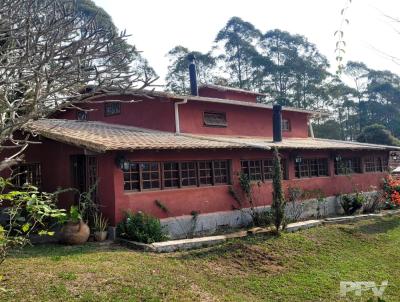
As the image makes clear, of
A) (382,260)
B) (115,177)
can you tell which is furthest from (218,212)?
(382,260)

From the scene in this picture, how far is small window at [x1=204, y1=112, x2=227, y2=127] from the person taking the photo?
17.1 m

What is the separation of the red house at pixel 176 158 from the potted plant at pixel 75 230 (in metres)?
0.92

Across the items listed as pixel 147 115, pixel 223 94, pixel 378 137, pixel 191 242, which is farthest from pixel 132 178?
pixel 378 137

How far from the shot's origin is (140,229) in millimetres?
11016

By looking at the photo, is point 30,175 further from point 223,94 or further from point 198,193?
point 223,94

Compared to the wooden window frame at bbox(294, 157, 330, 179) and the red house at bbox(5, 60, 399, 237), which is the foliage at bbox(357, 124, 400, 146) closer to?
the red house at bbox(5, 60, 399, 237)

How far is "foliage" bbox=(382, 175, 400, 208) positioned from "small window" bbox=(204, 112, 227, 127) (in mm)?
8668

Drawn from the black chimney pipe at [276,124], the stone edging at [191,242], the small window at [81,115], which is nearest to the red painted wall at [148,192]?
the stone edging at [191,242]

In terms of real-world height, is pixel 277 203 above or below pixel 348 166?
below

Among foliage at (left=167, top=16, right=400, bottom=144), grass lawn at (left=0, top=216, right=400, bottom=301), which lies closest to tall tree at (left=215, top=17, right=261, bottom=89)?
foliage at (left=167, top=16, right=400, bottom=144)

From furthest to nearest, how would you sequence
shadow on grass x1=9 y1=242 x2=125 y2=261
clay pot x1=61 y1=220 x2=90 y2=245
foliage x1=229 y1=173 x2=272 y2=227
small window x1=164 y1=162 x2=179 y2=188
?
foliage x1=229 y1=173 x2=272 y2=227 → small window x1=164 y1=162 x2=179 y2=188 → clay pot x1=61 y1=220 x2=90 y2=245 → shadow on grass x1=9 y1=242 x2=125 y2=261

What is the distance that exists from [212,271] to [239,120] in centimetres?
1034

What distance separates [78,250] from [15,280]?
280cm

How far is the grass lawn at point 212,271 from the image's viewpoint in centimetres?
712
